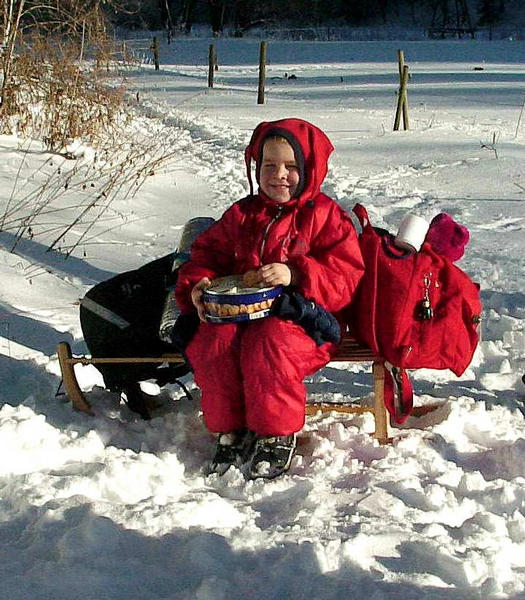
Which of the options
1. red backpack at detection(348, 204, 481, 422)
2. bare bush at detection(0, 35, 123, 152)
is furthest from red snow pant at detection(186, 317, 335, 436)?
bare bush at detection(0, 35, 123, 152)

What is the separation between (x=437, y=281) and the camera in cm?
352

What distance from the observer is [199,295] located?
3.25 metres

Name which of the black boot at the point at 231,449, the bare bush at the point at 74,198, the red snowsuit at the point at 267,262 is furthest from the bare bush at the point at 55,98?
the black boot at the point at 231,449

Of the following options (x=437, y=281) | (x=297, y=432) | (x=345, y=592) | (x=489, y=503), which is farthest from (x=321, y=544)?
(x=437, y=281)

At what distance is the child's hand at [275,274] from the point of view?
3150 millimetres

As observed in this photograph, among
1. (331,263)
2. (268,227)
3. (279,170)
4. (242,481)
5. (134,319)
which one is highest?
(279,170)

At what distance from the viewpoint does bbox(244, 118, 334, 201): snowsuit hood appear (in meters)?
3.32

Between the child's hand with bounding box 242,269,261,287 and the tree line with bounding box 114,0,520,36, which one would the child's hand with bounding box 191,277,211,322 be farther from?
the tree line with bounding box 114,0,520,36

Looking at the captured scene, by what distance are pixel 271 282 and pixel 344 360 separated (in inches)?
20.1

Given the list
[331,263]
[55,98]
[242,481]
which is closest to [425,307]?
[331,263]

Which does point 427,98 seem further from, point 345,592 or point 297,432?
point 345,592

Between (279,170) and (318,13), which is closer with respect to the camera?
(279,170)

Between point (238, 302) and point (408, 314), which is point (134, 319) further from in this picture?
point (408, 314)

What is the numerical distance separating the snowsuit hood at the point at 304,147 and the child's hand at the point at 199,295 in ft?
1.64
